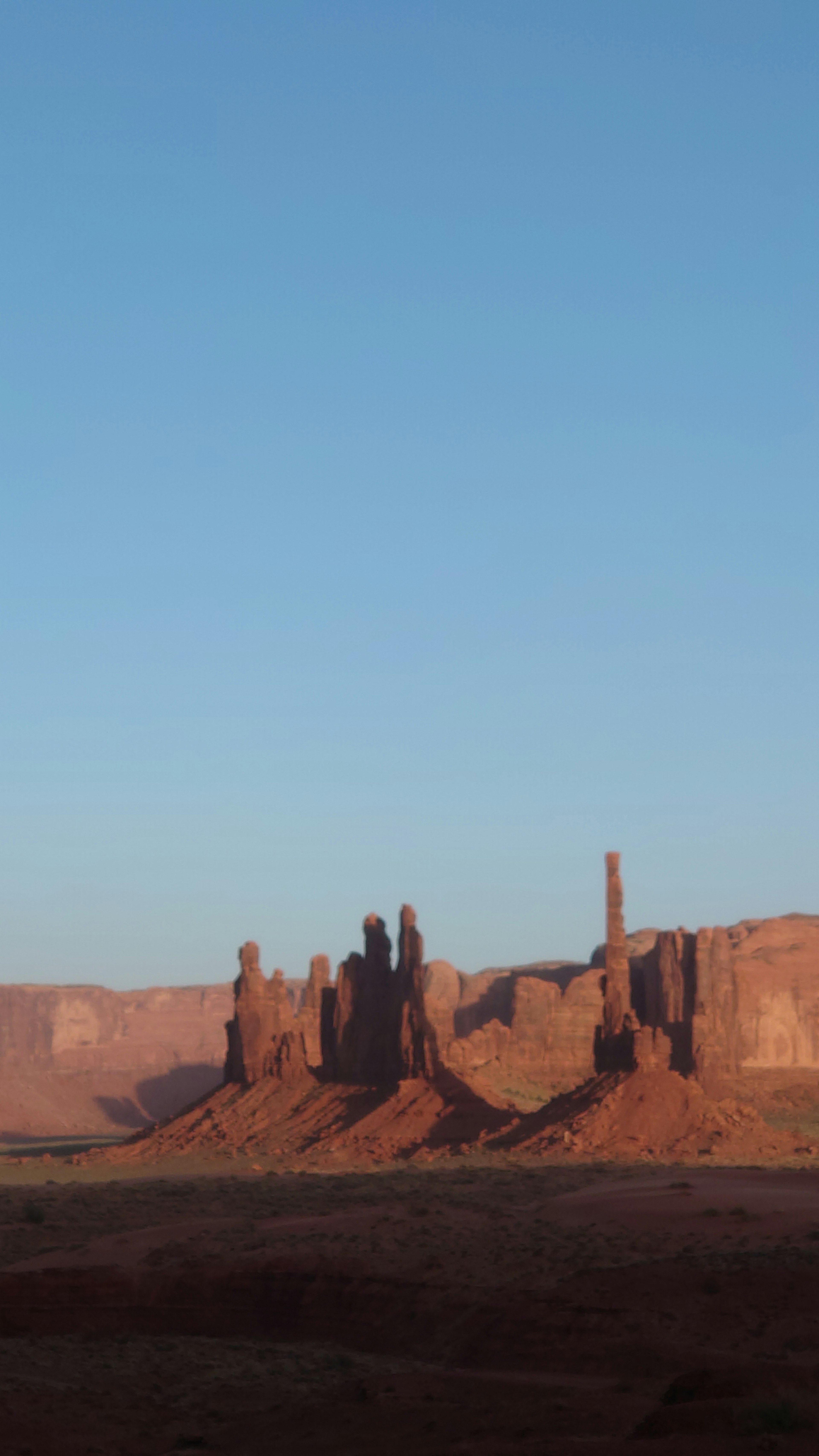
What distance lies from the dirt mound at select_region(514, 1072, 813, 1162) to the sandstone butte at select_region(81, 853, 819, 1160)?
13 centimetres

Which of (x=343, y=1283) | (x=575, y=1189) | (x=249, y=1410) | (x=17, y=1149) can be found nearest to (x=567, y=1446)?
(x=249, y=1410)

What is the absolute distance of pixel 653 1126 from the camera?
250 ft

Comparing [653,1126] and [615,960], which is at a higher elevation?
[615,960]

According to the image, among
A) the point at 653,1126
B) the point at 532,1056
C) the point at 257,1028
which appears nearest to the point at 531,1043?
the point at 532,1056

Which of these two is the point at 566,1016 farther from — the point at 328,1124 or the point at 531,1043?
the point at 328,1124

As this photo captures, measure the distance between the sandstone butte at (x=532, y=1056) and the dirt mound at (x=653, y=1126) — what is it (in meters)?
0.13

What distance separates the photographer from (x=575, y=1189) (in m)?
57.8

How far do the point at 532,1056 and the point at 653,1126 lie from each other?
5189cm

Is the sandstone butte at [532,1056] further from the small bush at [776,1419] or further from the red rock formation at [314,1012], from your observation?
the small bush at [776,1419]

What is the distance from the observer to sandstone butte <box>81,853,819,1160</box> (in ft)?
258

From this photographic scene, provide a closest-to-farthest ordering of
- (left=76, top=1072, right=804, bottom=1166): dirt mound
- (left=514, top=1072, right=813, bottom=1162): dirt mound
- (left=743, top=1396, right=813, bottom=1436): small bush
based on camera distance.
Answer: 1. (left=743, top=1396, right=813, bottom=1436): small bush
2. (left=514, top=1072, right=813, bottom=1162): dirt mound
3. (left=76, top=1072, right=804, bottom=1166): dirt mound

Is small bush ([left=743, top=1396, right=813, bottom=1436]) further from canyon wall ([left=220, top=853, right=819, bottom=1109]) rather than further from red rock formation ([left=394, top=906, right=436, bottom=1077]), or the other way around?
red rock formation ([left=394, top=906, right=436, bottom=1077])

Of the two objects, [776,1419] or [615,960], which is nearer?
[776,1419]

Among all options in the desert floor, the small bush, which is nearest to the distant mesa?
the desert floor
